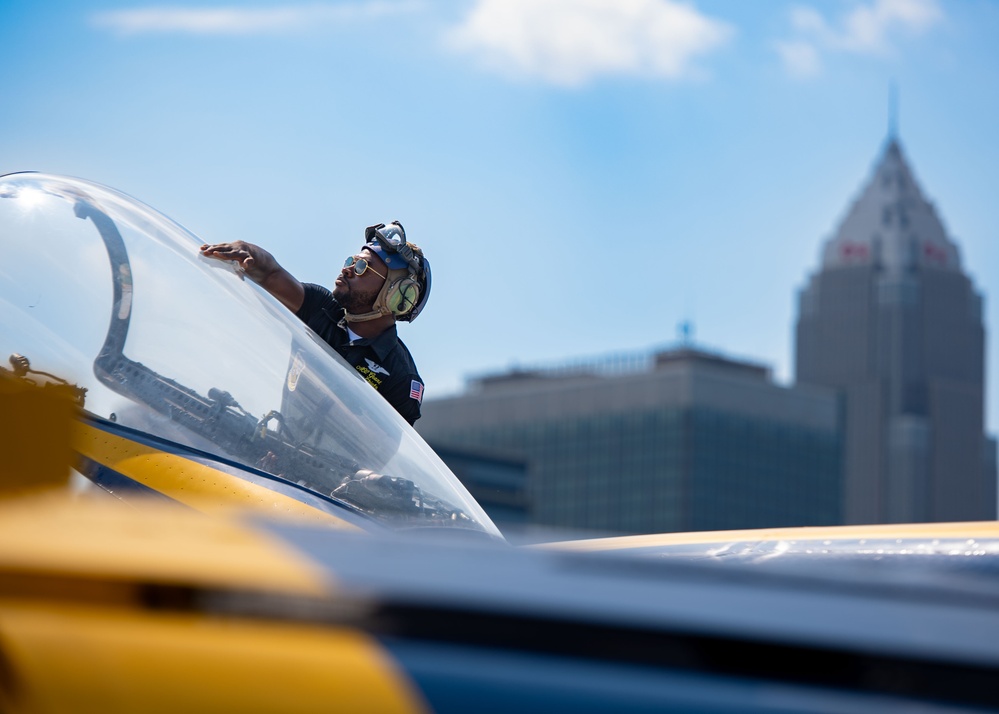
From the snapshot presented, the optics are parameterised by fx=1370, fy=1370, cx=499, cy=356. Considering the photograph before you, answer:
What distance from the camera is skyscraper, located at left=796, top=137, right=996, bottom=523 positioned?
556 ft

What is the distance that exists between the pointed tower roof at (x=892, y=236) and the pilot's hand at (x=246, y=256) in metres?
176

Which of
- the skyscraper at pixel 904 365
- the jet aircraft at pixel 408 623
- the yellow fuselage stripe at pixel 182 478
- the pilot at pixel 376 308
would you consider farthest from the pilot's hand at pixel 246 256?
the skyscraper at pixel 904 365

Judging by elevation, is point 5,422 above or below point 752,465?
below

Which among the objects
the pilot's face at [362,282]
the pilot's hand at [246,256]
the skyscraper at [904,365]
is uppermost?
the skyscraper at [904,365]

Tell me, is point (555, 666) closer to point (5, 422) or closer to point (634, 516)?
point (5, 422)

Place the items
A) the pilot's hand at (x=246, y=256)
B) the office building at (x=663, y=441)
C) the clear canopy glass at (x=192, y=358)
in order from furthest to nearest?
1. the office building at (x=663, y=441)
2. the pilot's hand at (x=246, y=256)
3. the clear canopy glass at (x=192, y=358)

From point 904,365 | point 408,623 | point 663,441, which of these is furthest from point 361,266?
point 904,365

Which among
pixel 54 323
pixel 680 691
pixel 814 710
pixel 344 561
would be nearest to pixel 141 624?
pixel 344 561

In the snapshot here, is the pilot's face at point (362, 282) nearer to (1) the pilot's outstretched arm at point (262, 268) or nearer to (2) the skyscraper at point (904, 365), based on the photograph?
(1) the pilot's outstretched arm at point (262, 268)

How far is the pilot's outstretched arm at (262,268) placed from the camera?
14.5ft

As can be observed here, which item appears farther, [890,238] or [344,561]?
[890,238]

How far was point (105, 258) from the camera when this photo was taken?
4.13 meters

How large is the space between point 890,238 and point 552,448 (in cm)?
7678

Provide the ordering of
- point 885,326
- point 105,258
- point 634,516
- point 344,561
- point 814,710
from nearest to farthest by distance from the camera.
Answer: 1. point 814,710
2. point 344,561
3. point 105,258
4. point 634,516
5. point 885,326
